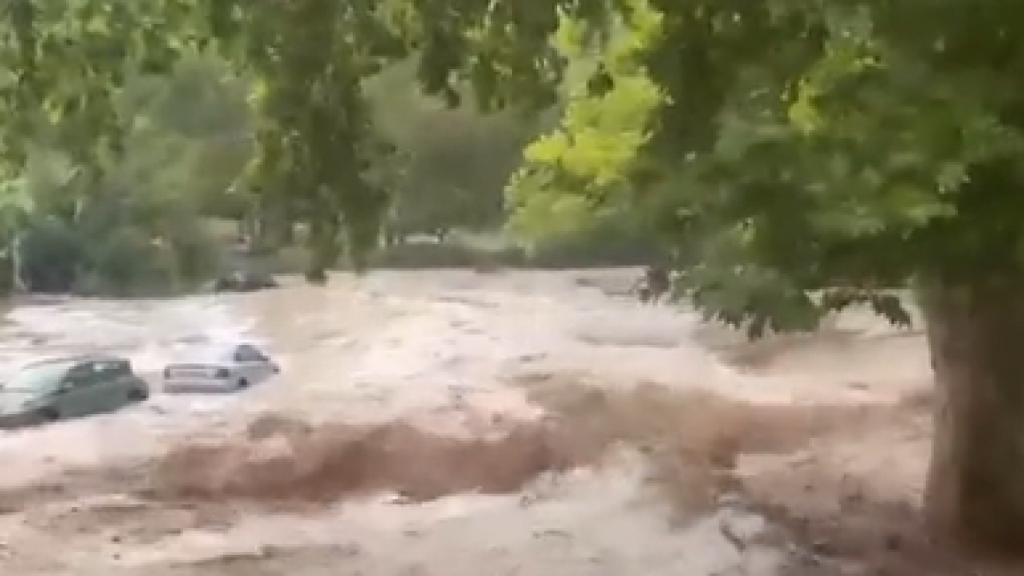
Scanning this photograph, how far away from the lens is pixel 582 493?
447 centimetres

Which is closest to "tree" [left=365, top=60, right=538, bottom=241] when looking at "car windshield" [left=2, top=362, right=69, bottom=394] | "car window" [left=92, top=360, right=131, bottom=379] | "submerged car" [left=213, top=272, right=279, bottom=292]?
"submerged car" [left=213, top=272, right=279, bottom=292]

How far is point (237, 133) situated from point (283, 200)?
82cm

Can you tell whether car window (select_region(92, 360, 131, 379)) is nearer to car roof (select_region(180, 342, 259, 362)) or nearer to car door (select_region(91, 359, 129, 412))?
car door (select_region(91, 359, 129, 412))

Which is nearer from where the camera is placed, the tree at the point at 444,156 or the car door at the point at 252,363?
the tree at the point at 444,156

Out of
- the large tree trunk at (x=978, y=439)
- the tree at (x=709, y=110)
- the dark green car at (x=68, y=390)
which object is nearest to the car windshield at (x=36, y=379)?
the dark green car at (x=68, y=390)

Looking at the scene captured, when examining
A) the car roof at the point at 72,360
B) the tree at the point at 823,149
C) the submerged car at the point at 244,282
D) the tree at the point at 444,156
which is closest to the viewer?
the tree at the point at 823,149

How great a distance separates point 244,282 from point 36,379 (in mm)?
641

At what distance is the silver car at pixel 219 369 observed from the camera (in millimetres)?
4461

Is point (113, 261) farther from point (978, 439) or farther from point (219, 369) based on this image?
point (978, 439)

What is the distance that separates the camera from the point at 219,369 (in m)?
4.48

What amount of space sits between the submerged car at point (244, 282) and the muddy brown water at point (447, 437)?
0.05m

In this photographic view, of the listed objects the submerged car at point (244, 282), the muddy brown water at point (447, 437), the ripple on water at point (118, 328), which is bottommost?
the muddy brown water at point (447, 437)

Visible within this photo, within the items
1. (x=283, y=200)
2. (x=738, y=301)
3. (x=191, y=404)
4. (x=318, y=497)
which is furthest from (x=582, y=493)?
(x=738, y=301)

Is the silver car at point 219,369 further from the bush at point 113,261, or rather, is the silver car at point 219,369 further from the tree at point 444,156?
the tree at point 444,156
